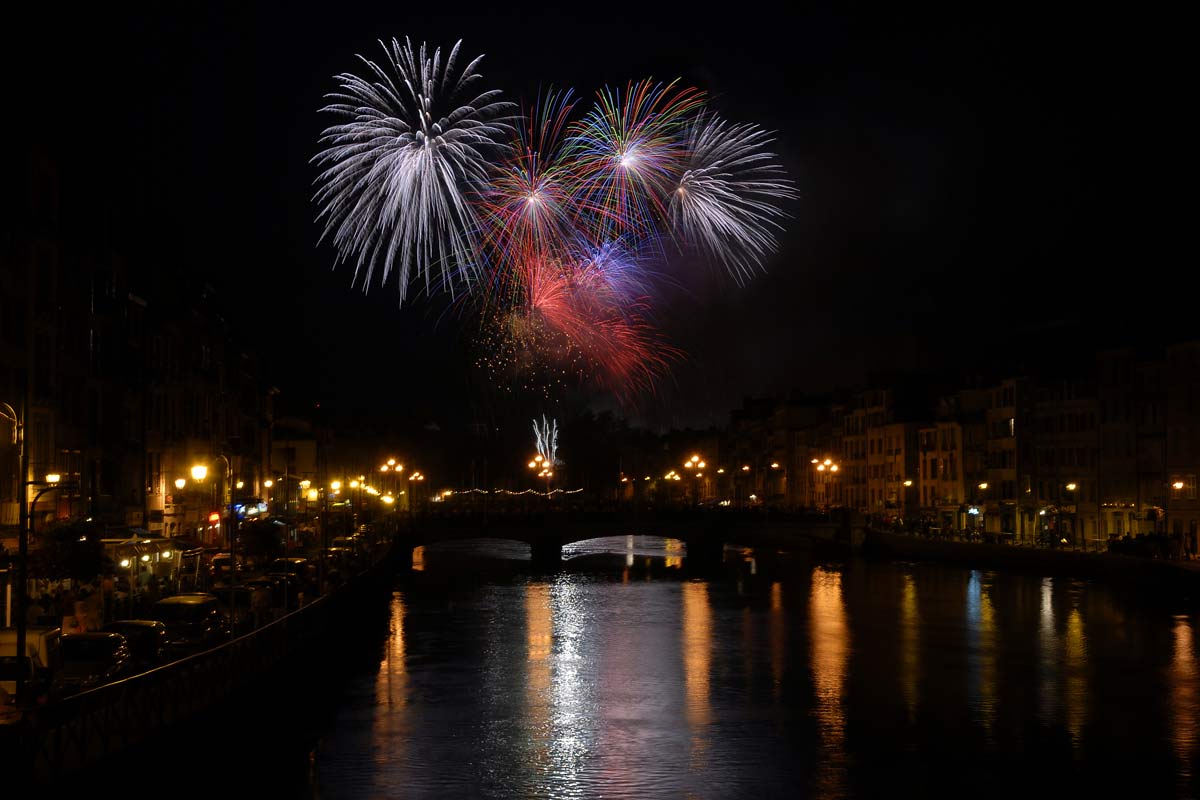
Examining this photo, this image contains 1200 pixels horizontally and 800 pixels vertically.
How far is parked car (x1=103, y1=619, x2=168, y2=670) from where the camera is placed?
33406mm

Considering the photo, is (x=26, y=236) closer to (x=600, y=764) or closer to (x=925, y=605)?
(x=600, y=764)

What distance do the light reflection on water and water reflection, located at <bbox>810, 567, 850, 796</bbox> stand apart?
0.52 feet

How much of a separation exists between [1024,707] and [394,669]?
21200 mm

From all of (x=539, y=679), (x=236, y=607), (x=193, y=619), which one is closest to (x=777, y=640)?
(x=539, y=679)

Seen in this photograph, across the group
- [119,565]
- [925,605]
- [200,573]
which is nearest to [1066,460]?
[925,605]

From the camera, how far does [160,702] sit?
28.8 meters

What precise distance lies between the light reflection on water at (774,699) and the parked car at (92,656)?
534cm

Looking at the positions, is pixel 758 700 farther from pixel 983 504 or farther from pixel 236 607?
pixel 983 504

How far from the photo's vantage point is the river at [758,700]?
109 ft

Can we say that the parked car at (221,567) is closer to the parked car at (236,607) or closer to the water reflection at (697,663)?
the parked car at (236,607)

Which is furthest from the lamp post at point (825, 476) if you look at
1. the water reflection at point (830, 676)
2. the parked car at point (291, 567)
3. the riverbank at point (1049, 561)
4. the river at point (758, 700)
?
the parked car at point (291, 567)

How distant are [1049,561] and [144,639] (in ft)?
197

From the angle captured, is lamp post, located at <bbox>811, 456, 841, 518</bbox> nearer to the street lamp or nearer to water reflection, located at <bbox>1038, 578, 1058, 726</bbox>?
the street lamp

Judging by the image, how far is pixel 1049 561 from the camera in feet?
268
